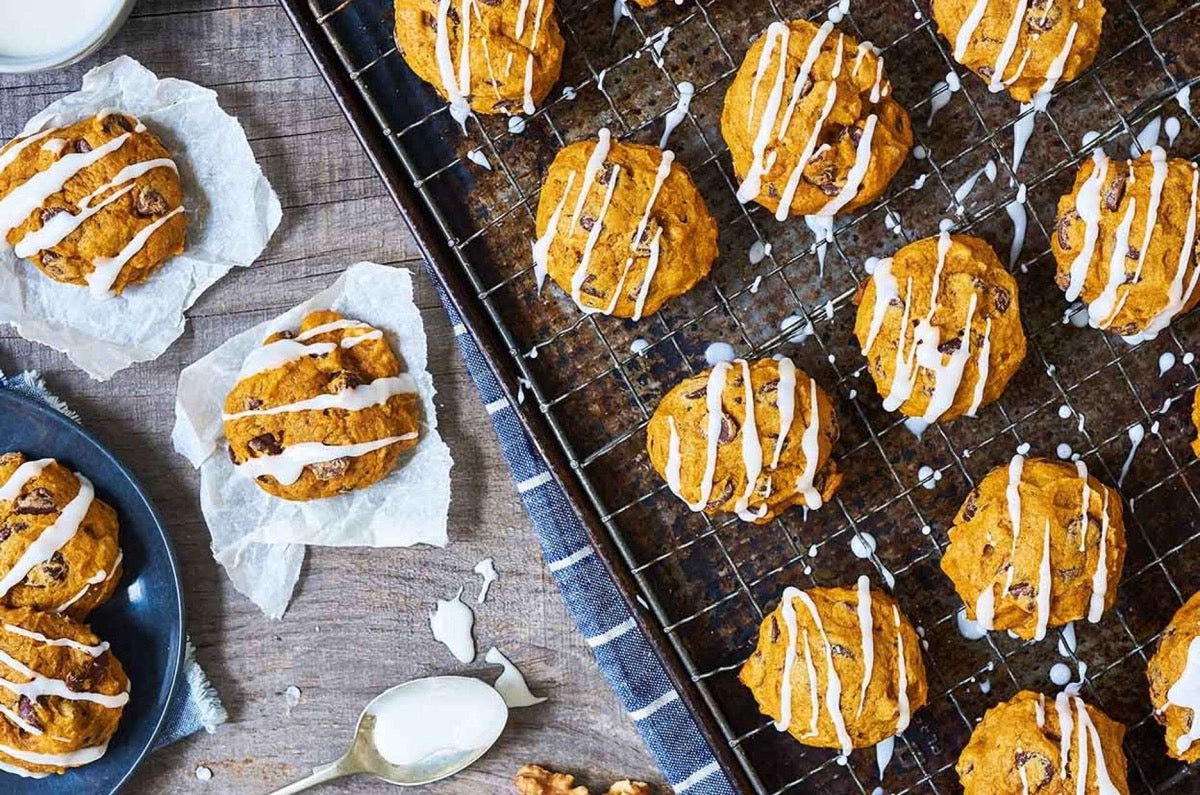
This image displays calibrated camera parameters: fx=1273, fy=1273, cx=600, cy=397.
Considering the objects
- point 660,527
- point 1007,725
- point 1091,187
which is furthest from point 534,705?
point 1091,187

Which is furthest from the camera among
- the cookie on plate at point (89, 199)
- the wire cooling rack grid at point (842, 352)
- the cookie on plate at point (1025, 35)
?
the cookie on plate at point (89, 199)

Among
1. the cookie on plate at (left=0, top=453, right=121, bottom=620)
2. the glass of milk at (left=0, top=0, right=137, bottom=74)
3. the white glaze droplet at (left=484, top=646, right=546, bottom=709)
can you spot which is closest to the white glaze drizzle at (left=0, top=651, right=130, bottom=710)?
the cookie on plate at (left=0, top=453, right=121, bottom=620)

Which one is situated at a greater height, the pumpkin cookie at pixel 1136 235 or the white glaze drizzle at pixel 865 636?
the pumpkin cookie at pixel 1136 235

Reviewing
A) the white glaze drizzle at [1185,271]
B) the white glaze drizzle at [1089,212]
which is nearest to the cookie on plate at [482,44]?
the white glaze drizzle at [1089,212]

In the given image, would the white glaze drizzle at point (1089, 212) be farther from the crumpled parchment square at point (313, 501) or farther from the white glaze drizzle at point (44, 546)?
the white glaze drizzle at point (44, 546)

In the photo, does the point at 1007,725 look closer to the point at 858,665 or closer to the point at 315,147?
the point at 858,665
